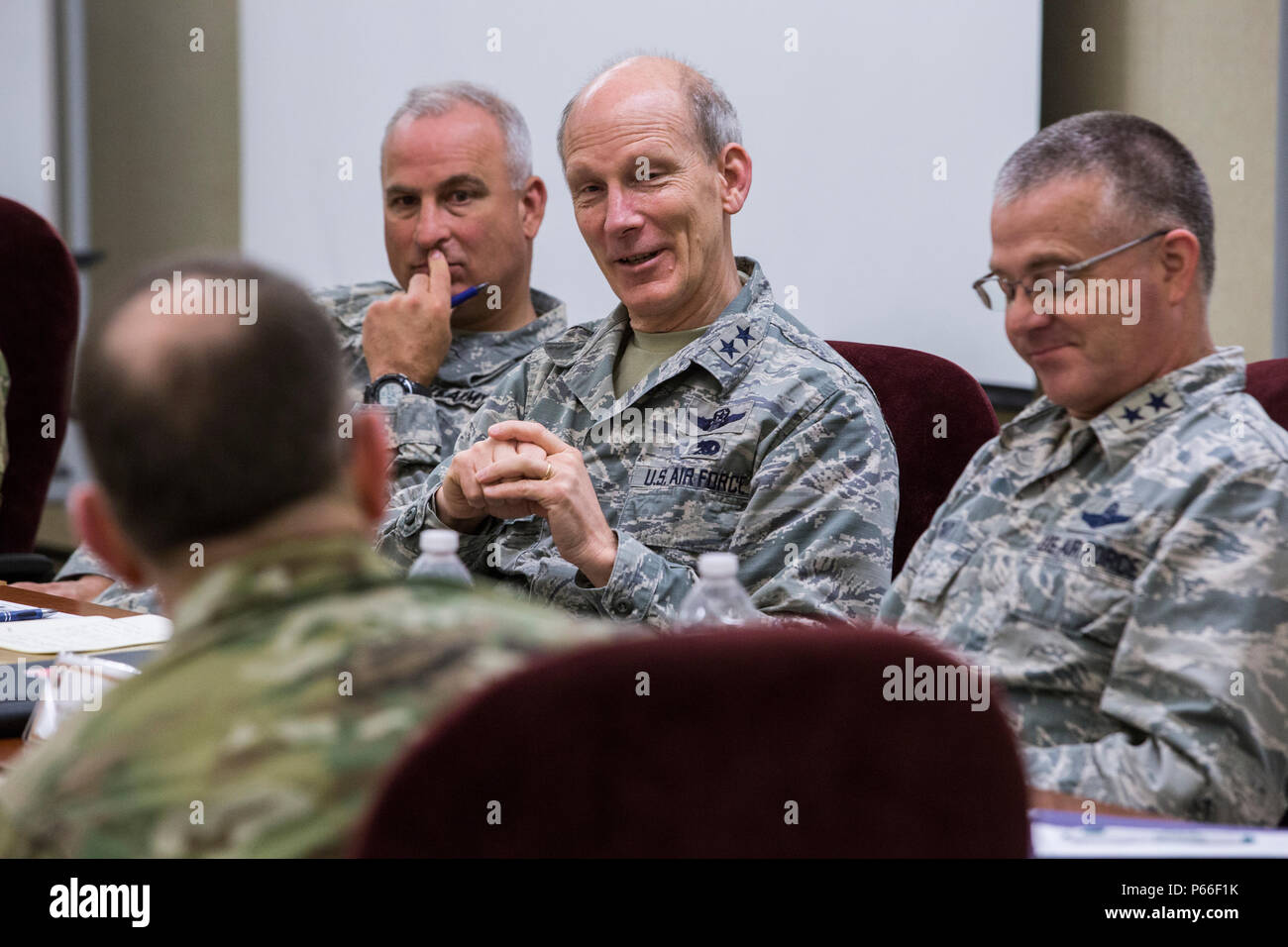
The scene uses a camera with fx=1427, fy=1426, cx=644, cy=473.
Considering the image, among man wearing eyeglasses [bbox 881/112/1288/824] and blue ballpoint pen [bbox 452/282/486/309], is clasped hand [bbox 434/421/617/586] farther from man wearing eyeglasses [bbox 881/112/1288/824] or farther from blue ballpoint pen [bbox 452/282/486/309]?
blue ballpoint pen [bbox 452/282/486/309]

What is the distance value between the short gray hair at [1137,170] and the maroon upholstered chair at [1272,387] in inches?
10.9

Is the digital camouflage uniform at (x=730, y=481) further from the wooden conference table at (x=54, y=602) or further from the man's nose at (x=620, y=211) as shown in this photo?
the wooden conference table at (x=54, y=602)

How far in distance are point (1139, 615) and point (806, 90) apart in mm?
1826

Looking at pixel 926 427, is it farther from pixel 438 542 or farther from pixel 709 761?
pixel 709 761

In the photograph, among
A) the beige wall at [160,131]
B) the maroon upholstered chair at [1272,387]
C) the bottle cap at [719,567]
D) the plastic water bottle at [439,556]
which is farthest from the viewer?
the beige wall at [160,131]

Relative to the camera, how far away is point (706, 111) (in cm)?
196

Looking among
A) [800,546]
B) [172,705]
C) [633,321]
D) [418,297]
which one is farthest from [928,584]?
[418,297]

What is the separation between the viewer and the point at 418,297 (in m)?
2.36

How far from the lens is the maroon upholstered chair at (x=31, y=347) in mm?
2562

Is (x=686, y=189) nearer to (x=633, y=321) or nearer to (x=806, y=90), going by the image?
(x=633, y=321)

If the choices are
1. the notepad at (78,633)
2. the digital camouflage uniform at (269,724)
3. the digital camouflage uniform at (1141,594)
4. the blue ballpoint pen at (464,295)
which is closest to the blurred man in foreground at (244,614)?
the digital camouflage uniform at (269,724)

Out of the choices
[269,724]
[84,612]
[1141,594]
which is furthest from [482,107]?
[269,724]

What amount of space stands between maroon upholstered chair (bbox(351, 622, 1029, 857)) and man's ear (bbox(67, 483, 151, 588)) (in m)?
0.24

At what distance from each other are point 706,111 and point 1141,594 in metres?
1.06
